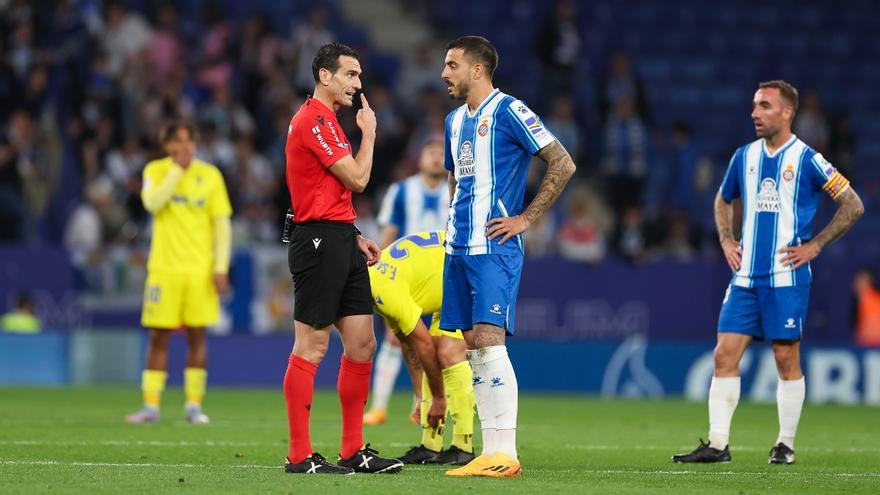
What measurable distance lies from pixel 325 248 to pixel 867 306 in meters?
12.6

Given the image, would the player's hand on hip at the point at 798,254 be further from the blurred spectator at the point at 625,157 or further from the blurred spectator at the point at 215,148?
the blurred spectator at the point at 215,148

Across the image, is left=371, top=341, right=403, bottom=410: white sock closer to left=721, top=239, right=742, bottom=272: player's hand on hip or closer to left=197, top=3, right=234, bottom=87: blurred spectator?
left=721, top=239, right=742, bottom=272: player's hand on hip

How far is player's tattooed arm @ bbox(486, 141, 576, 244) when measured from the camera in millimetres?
8703

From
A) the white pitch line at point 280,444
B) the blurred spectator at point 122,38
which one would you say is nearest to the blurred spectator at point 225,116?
the blurred spectator at point 122,38

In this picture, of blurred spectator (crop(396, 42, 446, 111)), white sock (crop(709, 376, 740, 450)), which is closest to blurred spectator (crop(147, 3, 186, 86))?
blurred spectator (crop(396, 42, 446, 111))

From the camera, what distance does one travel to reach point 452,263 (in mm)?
8906

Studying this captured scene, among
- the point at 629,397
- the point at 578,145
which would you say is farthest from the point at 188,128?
the point at 578,145

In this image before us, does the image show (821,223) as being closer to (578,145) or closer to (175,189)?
(578,145)

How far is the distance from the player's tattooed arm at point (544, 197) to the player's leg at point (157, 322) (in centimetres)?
498

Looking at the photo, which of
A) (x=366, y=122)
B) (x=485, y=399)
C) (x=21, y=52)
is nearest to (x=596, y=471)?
(x=485, y=399)

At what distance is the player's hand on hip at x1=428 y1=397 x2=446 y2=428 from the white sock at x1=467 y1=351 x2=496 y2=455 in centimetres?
105

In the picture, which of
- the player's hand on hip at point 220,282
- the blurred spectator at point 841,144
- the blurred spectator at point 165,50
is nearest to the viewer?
the player's hand on hip at point 220,282

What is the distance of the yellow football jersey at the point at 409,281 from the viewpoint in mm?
9906

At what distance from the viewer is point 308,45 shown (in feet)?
73.4
